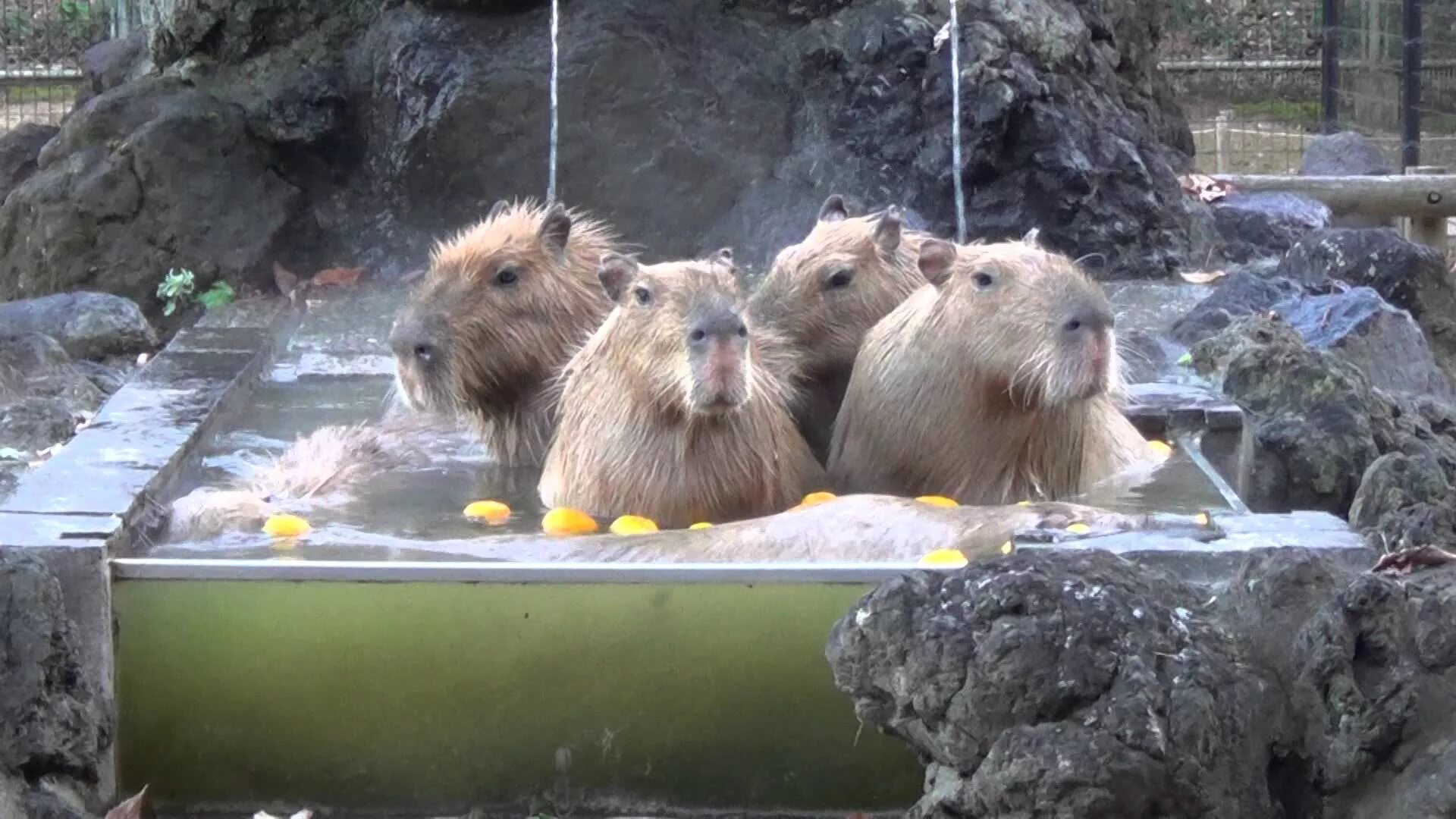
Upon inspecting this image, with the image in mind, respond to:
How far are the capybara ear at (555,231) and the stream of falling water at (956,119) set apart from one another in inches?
100

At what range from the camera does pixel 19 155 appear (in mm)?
9859

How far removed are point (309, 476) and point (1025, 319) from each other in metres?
1.78

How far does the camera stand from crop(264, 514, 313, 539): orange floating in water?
14.4 feet

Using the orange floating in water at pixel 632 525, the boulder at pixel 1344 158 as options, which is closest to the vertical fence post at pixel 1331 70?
Answer: the boulder at pixel 1344 158

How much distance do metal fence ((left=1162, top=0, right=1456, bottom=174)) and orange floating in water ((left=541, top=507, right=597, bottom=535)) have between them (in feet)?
31.3

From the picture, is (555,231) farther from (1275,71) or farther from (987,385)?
(1275,71)

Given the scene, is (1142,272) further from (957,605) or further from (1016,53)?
(957,605)

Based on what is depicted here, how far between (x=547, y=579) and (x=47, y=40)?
1227cm

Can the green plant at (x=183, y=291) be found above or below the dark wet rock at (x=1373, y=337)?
above

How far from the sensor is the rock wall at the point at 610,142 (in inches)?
306

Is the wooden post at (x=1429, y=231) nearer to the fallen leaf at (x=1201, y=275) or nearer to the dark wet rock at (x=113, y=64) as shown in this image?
the fallen leaf at (x=1201, y=275)

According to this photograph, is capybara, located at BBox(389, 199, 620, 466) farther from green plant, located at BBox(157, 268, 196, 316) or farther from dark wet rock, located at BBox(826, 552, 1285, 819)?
green plant, located at BBox(157, 268, 196, 316)

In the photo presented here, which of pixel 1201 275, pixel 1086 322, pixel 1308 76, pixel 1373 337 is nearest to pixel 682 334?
pixel 1086 322

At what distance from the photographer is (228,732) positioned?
4.04 metres
